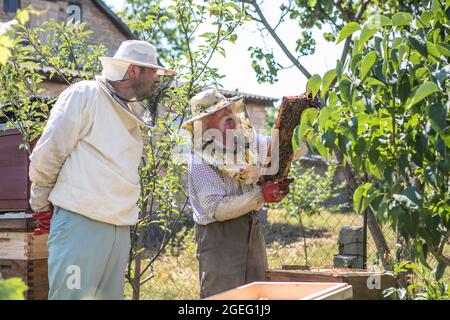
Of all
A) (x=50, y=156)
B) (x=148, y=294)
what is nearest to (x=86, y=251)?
(x=50, y=156)

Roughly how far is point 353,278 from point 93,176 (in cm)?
112

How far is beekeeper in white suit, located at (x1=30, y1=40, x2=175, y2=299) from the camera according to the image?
95.4 inches

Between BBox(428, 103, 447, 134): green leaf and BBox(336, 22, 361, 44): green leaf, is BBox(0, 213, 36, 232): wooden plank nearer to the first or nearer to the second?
BBox(336, 22, 361, 44): green leaf

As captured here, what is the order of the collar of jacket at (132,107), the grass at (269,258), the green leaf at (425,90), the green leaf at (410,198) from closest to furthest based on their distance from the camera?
the green leaf at (425,90), the green leaf at (410,198), the collar of jacket at (132,107), the grass at (269,258)

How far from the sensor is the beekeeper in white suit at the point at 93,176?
7.95 feet

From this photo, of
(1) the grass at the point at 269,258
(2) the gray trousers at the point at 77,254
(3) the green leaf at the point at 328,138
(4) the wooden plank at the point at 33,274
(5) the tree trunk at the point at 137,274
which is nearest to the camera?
(3) the green leaf at the point at 328,138

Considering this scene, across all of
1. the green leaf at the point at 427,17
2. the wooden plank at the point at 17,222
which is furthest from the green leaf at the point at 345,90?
the wooden plank at the point at 17,222

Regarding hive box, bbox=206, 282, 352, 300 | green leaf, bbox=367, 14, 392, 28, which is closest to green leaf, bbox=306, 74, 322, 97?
green leaf, bbox=367, 14, 392, 28

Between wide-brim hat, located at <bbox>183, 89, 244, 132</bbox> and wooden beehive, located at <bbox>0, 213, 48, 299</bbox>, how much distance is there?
3.07 ft

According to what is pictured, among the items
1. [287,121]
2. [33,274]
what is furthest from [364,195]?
[33,274]

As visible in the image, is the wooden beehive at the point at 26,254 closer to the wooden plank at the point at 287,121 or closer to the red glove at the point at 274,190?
the red glove at the point at 274,190

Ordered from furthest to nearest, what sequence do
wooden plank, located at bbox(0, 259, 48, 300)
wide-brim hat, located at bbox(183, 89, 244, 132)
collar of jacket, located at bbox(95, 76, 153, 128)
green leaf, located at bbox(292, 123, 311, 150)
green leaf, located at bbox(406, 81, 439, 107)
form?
wooden plank, located at bbox(0, 259, 48, 300), wide-brim hat, located at bbox(183, 89, 244, 132), collar of jacket, located at bbox(95, 76, 153, 128), green leaf, located at bbox(292, 123, 311, 150), green leaf, located at bbox(406, 81, 439, 107)

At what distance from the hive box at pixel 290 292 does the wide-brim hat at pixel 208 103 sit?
1118 millimetres
